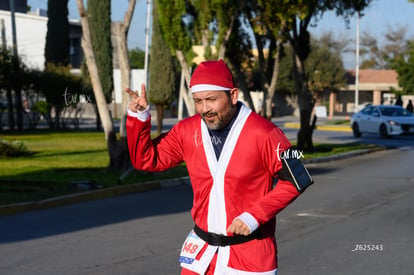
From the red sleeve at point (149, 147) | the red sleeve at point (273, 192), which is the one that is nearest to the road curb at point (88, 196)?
the red sleeve at point (149, 147)

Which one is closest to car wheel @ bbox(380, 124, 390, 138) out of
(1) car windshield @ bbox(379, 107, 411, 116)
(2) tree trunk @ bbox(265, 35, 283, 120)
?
(1) car windshield @ bbox(379, 107, 411, 116)

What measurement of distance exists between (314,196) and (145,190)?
331 centimetres

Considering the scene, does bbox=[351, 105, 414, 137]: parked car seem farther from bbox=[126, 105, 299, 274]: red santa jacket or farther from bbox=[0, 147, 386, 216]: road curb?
bbox=[126, 105, 299, 274]: red santa jacket

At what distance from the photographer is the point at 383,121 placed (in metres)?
35.3

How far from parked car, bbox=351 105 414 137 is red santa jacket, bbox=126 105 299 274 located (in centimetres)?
3147

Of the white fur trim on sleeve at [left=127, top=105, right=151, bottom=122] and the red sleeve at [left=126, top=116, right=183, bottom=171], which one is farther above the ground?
the white fur trim on sleeve at [left=127, top=105, right=151, bottom=122]

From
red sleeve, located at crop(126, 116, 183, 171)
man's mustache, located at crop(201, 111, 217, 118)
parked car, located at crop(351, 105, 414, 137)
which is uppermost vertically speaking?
man's mustache, located at crop(201, 111, 217, 118)

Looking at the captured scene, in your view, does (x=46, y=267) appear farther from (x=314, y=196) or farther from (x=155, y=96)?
(x=155, y=96)

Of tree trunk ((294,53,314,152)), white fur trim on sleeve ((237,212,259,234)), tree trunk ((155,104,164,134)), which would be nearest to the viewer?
white fur trim on sleeve ((237,212,259,234))

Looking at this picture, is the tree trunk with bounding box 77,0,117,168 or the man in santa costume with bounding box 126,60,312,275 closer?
the man in santa costume with bounding box 126,60,312,275

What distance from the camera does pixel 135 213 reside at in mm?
12516

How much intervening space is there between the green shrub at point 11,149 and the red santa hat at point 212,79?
1771 cm

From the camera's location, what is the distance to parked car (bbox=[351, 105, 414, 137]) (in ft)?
114

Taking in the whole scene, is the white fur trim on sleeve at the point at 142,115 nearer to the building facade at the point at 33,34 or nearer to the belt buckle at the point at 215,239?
the belt buckle at the point at 215,239
